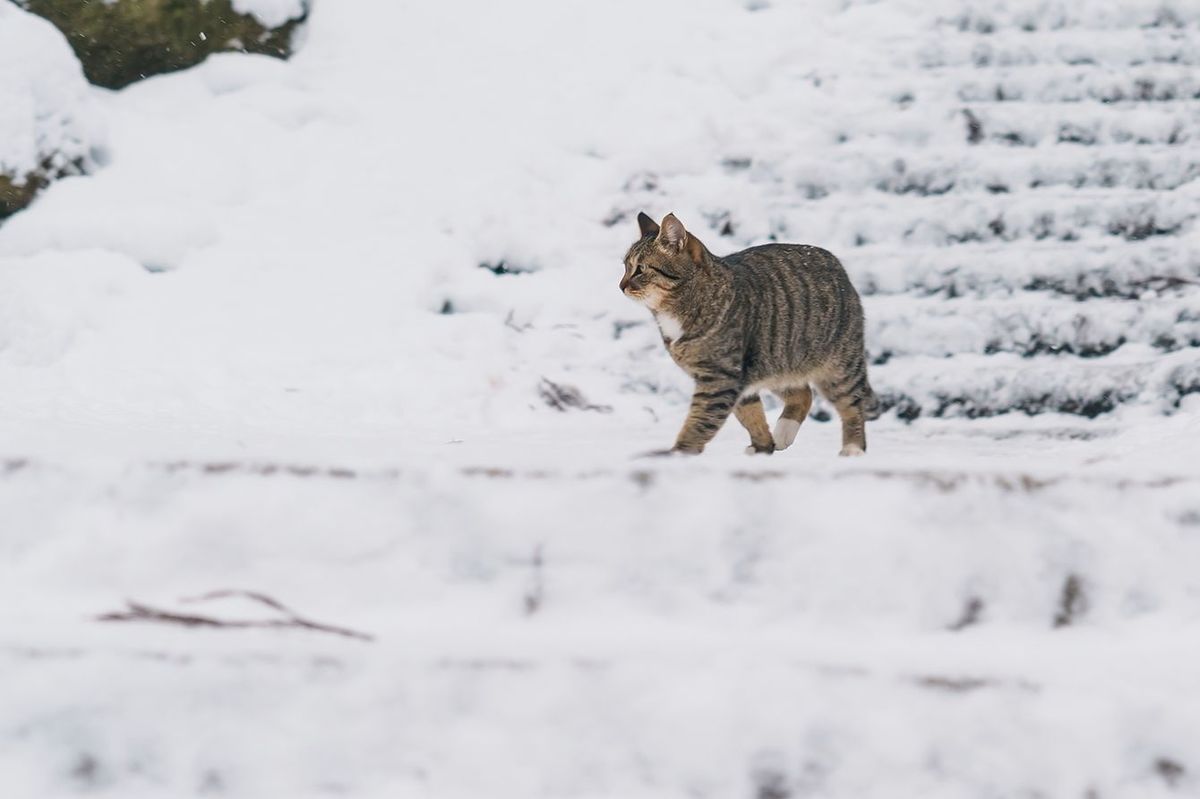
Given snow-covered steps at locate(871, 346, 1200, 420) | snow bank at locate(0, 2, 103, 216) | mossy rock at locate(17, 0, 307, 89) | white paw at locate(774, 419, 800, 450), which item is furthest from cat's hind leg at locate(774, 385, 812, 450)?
mossy rock at locate(17, 0, 307, 89)

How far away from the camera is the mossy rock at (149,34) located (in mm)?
4582

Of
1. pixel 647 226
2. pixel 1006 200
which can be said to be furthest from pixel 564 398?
pixel 1006 200

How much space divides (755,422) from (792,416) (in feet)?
0.52

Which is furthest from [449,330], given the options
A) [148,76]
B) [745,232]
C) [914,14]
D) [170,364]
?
[914,14]

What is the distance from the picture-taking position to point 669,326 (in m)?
3.04

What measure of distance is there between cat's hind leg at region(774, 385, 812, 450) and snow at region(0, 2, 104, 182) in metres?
2.77

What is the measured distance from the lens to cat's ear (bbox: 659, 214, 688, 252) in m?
2.94

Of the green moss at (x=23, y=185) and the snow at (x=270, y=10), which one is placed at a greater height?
the snow at (x=270, y=10)

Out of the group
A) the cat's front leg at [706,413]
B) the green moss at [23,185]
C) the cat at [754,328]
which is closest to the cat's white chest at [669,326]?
the cat at [754,328]

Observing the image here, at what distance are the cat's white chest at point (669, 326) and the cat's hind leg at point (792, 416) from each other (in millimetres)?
527

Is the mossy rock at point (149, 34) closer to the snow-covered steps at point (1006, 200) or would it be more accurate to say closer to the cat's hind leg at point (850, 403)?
the snow-covered steps at point (1006, 200)

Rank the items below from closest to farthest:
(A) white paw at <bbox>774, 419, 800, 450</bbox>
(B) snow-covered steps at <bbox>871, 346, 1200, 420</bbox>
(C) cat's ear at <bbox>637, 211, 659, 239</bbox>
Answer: (C) cat's ear at <bbox>637, 211, 659, 239</bbox> → (A) white paw at <bbox>774, 419, 800, 450</bbox> → (B) snow-covered steps at <bbox>871, 346, 1200, 420</bbox>

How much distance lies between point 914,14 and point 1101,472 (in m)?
3.65

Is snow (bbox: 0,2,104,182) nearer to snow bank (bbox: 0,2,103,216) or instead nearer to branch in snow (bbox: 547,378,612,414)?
snow bank (bbox: 0,2,103,216)
